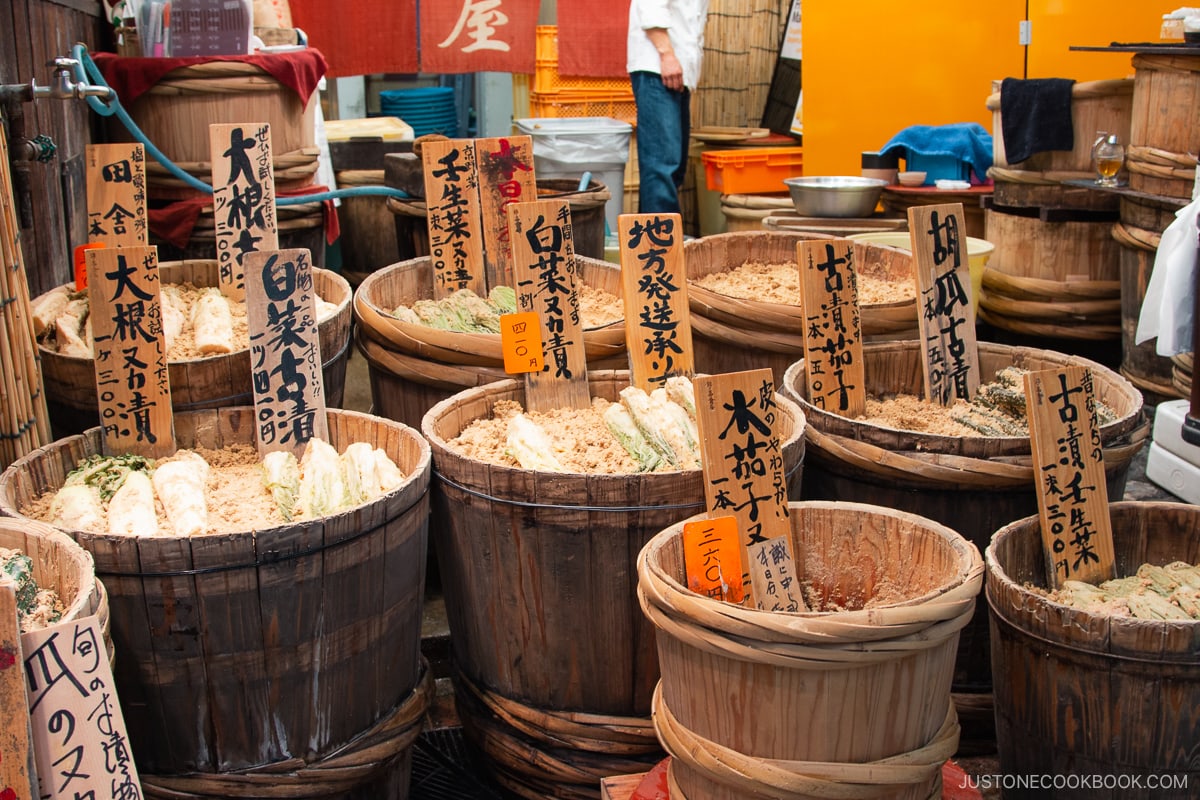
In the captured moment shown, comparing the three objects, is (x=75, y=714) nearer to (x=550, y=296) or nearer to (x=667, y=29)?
(x=550, y=296)

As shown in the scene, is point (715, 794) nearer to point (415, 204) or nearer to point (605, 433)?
point (605, 433)

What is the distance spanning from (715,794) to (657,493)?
0.72 metres

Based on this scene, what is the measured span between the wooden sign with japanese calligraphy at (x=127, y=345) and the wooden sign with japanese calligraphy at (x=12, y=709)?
1385 mm

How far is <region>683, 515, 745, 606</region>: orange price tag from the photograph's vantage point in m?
2.56

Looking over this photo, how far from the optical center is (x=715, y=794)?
8.04 feet

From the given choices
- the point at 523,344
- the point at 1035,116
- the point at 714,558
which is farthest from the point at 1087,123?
the point at 714,558

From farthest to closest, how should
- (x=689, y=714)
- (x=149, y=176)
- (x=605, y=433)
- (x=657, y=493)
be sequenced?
(x=149, y=176) → (x=605, y=433) → (x=657, y=493) → (x=689, y=714)

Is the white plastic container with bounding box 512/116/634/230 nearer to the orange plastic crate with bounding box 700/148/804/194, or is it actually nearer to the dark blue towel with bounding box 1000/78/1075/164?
the orange plastic crate with bounding box 700/148/804/194

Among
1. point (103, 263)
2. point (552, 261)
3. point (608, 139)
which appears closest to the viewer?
point (103, 263)

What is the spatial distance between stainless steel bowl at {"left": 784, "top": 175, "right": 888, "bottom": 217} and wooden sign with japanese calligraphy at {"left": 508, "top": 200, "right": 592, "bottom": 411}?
3513 mm

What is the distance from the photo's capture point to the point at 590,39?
9914 mm

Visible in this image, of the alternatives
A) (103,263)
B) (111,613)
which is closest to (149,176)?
(103,263)

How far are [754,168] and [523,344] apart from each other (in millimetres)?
5846

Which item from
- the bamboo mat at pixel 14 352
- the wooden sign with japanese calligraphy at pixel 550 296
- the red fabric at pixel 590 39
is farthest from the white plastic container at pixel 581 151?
the bamboo mat at pixel 14 352
